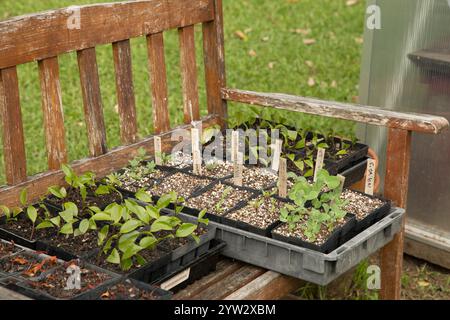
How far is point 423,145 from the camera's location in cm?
395

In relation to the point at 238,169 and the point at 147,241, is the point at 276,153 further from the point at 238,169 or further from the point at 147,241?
the point at 147,241

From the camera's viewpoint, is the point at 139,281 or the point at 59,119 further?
the point at 59,119

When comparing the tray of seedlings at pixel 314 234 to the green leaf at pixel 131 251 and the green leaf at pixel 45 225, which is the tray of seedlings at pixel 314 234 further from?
the green leaf at pixel 45 225

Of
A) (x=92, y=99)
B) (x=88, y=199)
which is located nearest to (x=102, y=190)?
(x=88, y=199)

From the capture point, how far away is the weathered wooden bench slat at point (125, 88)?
328 centimetres

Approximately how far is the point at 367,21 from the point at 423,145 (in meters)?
0.69

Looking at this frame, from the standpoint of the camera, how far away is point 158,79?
11.3ft

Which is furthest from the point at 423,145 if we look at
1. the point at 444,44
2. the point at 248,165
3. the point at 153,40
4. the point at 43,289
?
the point at 43,289

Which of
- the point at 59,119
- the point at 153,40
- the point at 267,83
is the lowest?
the point at 267,83

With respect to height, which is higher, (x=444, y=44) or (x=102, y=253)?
(x=444, y=44)

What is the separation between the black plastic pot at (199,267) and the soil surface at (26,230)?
0.47 metres

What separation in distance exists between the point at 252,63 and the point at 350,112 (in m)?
3.24

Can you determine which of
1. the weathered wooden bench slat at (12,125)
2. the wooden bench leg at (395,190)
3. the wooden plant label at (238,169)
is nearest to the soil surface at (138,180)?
the wooden plant label at (238,169)
